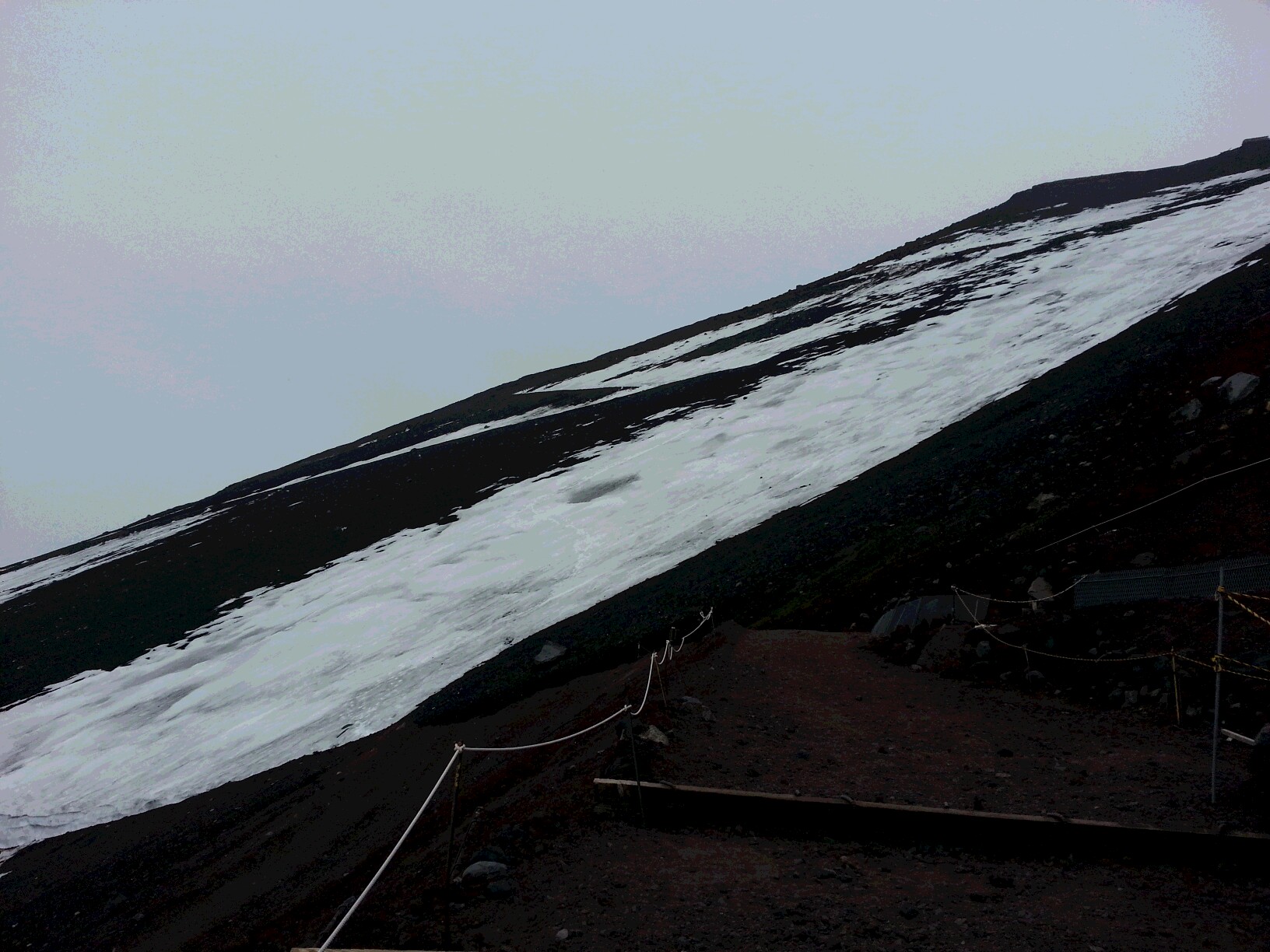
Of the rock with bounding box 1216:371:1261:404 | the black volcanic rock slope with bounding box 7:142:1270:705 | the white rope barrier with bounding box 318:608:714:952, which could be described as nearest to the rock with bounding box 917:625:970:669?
the white rope barrier with bounding box 318:608:714:952

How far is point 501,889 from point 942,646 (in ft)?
27.2

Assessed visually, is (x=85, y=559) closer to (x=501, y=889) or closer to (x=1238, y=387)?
(x=501, y=889)

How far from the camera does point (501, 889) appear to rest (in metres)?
6.15

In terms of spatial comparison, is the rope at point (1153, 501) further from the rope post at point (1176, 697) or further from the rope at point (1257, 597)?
the rope post at point (1176, 697)

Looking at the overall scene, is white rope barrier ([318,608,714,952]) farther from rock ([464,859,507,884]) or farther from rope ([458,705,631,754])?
rock ([464,859,507,884])

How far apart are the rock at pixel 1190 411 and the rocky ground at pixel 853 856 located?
785 centimetres

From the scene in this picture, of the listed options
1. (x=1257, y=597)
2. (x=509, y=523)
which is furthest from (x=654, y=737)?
(x=509, y=523)

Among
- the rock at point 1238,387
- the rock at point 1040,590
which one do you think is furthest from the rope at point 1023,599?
the rock at point 1238,387

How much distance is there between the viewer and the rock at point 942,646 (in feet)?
39.4

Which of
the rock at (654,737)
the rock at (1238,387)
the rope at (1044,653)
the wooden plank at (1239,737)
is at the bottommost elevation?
the wooden plank at (1239,737)

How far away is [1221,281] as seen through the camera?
2642cm

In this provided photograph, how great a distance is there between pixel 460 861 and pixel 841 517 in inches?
590

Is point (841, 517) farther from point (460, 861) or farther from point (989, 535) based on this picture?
point (460, 861)

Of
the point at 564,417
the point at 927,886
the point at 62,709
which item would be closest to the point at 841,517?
the point at 927,886
